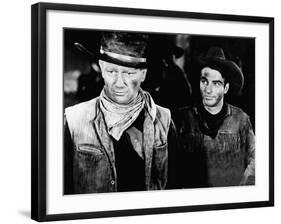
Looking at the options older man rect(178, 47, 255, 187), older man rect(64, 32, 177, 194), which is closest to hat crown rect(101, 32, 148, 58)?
older man rect(64, 32, 177, 194)

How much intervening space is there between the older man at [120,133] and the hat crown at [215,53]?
0.27 meters

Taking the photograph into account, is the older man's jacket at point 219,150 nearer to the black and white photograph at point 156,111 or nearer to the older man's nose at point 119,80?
the black and white photograph at point 156,111

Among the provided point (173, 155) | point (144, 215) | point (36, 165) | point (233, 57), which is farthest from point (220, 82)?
point (36, 165)

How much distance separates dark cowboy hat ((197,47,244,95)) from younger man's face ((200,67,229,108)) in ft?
0.06

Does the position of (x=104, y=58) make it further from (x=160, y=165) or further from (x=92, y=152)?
(x=160, y=165)

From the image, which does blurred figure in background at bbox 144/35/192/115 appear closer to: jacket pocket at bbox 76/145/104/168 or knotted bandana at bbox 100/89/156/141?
knotted bandana at bbox 100/89/156/141

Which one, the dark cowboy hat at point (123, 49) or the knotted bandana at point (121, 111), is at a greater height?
the dark cowboy hat at point (123, 49)

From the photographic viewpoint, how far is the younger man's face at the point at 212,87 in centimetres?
305

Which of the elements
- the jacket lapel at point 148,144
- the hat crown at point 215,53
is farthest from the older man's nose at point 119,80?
the hat crown at point 215,53

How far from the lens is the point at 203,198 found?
3.04 m

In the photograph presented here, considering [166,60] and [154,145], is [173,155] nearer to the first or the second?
[154,145]

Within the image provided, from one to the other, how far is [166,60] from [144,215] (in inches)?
21.6

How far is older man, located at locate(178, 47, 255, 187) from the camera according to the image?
9.93ft

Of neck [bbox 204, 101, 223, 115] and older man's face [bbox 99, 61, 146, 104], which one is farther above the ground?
older man's face [bbox 99, 61, 146, 104]
